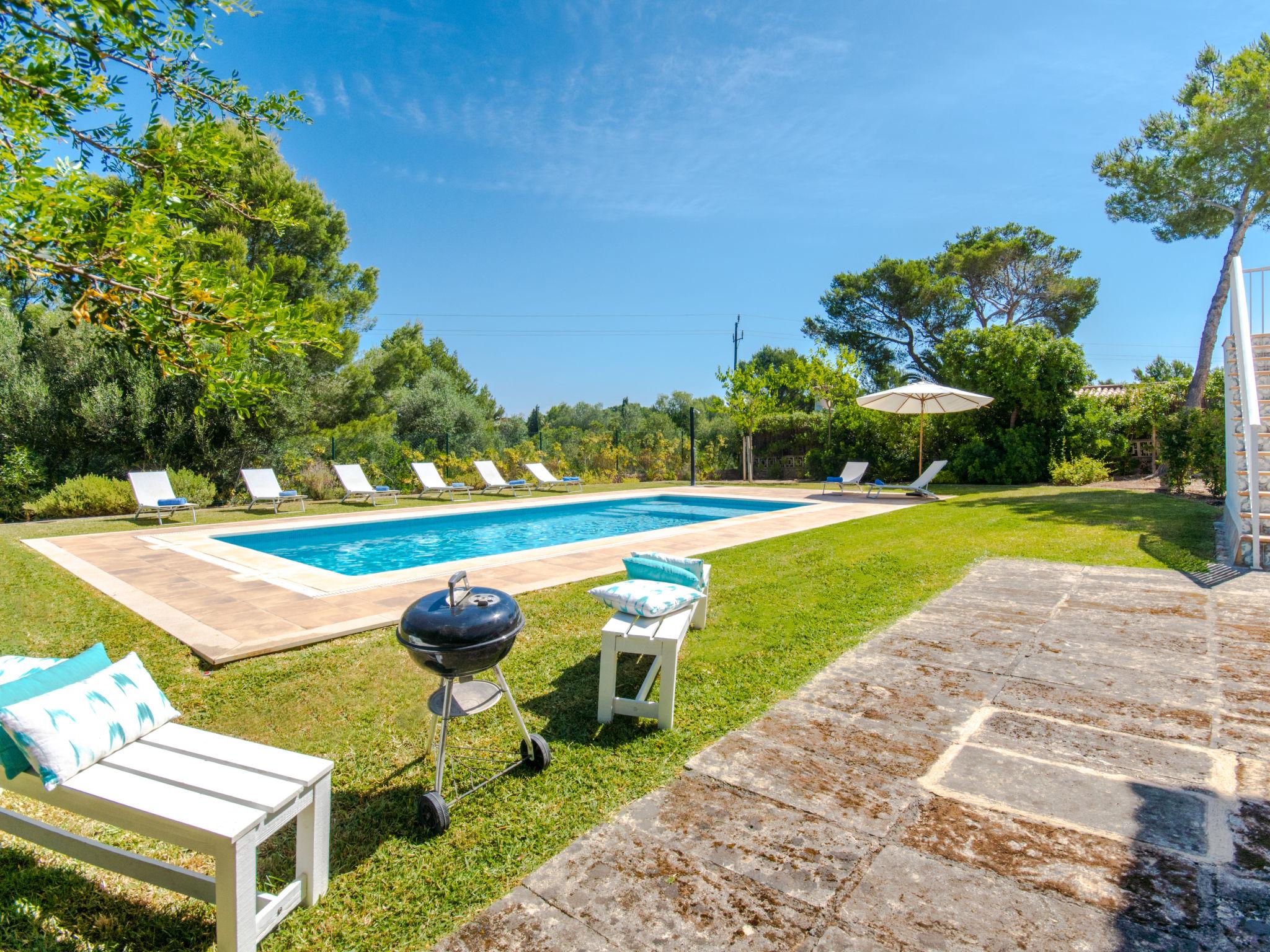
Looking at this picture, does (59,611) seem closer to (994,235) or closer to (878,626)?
(878,626)

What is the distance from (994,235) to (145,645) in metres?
30.3

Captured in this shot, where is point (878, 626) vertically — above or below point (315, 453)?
below

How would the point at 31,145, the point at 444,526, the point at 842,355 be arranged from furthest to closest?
the point at 842,355
the point at 444,526
the point at 31,145

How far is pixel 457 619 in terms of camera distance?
198 centimetres

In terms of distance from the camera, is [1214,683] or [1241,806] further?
[1214,683]

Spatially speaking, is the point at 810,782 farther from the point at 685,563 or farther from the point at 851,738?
the point at 685,563

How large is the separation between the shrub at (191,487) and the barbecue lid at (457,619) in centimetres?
1119

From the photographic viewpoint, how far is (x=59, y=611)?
14.6 feet

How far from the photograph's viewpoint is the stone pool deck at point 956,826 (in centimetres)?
160

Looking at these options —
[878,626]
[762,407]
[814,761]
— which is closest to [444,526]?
[878,626]

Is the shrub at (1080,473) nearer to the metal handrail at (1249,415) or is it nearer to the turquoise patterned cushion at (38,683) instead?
the metal handrail at (1249,415)

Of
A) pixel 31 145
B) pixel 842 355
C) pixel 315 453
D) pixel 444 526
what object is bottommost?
pixel 444 526

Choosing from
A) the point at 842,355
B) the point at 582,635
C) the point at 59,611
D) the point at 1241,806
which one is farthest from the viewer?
the point at 842,355

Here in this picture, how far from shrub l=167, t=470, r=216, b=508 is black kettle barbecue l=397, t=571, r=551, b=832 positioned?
1113 centimetres
